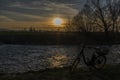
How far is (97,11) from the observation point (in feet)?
234

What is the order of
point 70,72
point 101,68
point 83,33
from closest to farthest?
point 70,72 < point 101,68 < point 83,33

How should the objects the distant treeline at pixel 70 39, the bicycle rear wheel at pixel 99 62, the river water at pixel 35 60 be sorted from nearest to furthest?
the bicycle rear wheel at pixel 99 62
the river water at pixel 35 60
the distant treeline at pixel 70 39

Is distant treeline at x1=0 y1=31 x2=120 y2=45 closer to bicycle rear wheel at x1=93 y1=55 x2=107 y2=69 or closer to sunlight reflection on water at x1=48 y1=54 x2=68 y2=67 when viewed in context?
sunlight reflection on water at x1=48 y1=54 x2=68 y2=67

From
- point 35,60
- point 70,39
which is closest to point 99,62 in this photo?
point 35,60

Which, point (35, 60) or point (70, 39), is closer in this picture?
point (35, 60)

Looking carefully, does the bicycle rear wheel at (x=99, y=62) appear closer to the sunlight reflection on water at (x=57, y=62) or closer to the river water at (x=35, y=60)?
the river water at (x=35, y=60)

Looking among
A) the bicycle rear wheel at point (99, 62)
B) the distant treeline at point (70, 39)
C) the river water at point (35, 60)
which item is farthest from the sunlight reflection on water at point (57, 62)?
the distant treeline at point (70, 39)

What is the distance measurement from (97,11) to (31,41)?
63.0 ft

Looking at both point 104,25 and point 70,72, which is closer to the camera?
point 70,72

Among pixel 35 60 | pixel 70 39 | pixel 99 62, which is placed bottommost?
pixel 70 39

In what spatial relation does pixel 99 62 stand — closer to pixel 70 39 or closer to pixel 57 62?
pixel 57 62

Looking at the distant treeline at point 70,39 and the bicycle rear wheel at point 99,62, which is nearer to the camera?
the bicycle rear wheel at point 99,62

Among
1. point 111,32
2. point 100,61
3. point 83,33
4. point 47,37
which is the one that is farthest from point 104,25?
point 100,61

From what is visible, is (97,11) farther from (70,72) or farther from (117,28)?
(70,72)
